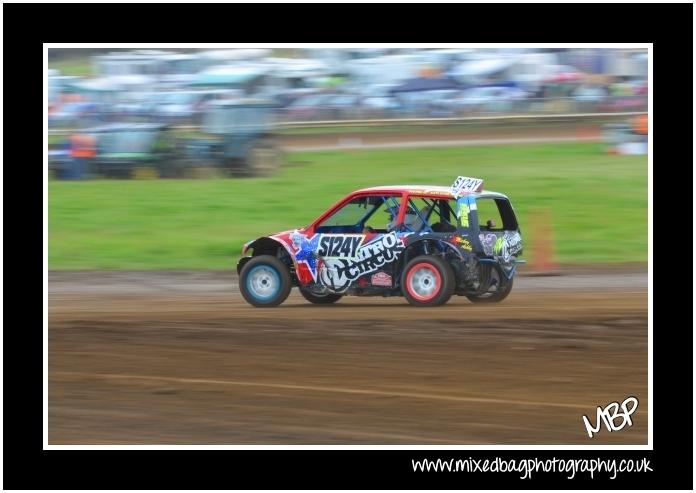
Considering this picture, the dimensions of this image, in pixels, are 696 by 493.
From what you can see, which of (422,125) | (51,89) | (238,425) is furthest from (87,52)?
(238,425)

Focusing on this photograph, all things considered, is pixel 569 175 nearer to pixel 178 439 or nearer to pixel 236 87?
pixel 236 87

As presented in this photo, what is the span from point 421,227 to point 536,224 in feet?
26.3

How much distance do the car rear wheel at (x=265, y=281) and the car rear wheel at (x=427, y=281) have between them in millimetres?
1552

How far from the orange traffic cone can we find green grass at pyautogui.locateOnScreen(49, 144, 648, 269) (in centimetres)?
15

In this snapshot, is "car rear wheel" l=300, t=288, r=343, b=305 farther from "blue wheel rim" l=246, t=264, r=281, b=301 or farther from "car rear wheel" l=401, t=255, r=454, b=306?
"car rear wheel" l=401, t=255, r=454, b=306

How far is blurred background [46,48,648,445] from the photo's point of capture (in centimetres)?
981

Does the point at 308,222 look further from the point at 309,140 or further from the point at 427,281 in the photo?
the point at 427,281

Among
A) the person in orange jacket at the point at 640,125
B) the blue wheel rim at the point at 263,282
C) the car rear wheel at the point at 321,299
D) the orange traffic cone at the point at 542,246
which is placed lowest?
the car rear wheel at the point at 321,299

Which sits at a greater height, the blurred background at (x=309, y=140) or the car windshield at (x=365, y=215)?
the blurred background at (x=309, y=140)

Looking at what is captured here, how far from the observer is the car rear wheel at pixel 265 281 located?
13.5m

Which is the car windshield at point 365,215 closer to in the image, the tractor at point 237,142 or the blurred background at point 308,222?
the blurred background at point 308,222

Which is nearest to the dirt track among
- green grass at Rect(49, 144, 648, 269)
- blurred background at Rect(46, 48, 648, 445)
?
blurred background at Rect(46, 48, 648, 445)

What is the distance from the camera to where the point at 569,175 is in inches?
938

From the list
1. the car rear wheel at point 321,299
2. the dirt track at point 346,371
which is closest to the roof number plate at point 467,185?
the dirt track at point 346,371
